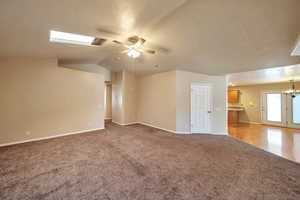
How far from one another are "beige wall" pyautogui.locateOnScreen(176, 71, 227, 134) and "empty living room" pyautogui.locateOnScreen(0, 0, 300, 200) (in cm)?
4

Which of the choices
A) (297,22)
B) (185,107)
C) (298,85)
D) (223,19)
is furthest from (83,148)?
(298,85)

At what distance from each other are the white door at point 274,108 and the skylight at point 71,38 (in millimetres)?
10250

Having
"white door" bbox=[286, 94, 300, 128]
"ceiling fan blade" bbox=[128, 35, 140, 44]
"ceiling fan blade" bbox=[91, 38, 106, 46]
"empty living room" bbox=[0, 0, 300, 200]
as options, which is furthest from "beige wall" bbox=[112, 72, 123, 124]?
"white door" bbox=[286, 94, 300, 128]

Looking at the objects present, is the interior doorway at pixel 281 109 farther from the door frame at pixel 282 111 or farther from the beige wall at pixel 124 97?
the beige wall at pixel 124 97

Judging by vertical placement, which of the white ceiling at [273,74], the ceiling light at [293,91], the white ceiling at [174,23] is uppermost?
the white ceiling at [174,23]

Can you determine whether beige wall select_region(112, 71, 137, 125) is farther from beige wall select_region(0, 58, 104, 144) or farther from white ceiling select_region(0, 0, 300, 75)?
white ceiling select_region(0, 0, 300, 75)

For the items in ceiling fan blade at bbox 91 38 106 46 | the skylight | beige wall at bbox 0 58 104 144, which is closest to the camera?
the skylight

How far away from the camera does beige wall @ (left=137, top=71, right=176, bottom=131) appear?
5.50 metres

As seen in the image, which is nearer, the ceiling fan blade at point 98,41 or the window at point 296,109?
the ceiling fan blade at point 98,41

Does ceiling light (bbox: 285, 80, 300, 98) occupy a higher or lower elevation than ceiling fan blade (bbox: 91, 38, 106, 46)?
lower

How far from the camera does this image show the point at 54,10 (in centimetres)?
191

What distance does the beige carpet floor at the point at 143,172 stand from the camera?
1924 mm

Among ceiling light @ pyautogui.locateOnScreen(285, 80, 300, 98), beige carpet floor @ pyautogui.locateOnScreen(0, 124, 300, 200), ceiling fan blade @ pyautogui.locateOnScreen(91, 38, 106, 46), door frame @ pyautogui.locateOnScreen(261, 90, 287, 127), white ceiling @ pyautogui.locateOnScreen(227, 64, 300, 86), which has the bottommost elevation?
beige carpet floor @ pyautogui.locateOnScreen(0, 124, 300, 200)

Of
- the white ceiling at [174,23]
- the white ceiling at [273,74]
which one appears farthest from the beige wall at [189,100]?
the white ceiling at [174,23]
